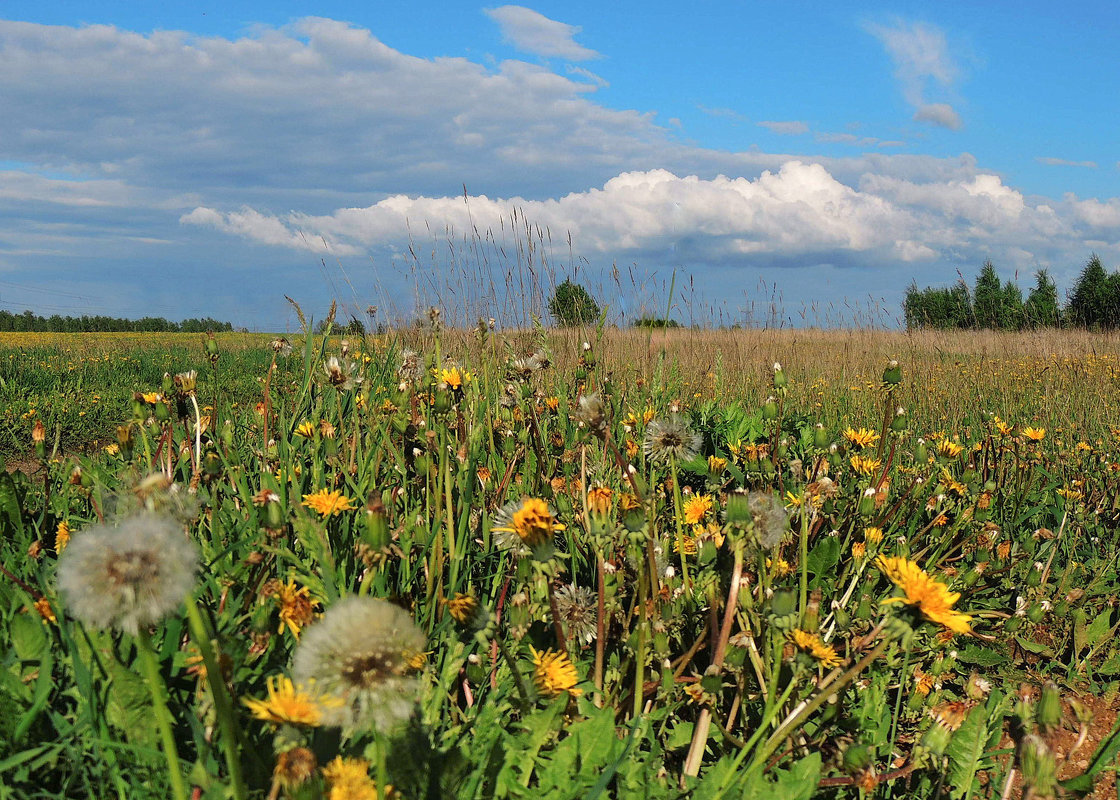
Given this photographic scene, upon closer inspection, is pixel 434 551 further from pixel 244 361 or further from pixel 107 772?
pixel 244 361

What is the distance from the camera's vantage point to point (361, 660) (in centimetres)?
67

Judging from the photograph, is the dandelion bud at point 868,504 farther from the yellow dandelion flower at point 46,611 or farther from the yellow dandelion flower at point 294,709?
the yellow dandelion flower at point 46,611

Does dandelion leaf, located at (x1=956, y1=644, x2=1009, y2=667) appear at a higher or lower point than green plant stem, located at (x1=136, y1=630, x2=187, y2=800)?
lower

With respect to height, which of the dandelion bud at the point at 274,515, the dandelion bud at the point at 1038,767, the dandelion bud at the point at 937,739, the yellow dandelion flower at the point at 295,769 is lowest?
the dandelion bud at the point at 937,739

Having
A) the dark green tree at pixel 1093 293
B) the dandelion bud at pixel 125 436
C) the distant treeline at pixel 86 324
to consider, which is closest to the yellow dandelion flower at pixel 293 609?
the dandelion bud at pixel 125 436

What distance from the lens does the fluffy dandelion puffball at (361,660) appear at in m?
0.66

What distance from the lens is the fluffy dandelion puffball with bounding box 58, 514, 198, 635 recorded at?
2.06 ft

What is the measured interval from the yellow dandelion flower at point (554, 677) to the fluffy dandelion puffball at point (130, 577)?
0.63 metres

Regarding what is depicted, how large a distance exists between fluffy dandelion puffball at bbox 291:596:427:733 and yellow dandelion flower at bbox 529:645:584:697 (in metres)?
0.49

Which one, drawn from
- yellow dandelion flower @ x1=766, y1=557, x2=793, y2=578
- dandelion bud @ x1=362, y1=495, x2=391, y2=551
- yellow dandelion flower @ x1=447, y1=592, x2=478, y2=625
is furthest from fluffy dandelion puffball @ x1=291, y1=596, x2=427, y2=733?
yellow dandelion flower @ x1=766, y1=557, x2=793, y2=578

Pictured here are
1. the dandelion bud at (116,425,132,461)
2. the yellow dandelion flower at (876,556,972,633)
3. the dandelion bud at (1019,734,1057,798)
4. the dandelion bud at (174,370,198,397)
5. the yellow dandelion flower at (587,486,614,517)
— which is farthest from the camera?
the dandelion bud at (174,370,198,397)

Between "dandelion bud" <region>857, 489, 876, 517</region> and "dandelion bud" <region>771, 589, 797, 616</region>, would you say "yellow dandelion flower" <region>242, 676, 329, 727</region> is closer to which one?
"dandelion bud" <region>771, 589, 797, 616</region>

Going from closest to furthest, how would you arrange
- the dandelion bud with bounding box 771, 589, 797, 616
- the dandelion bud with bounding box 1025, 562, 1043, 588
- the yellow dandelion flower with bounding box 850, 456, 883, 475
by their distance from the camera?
the dandelion bud with bounding box 771, 589, 797, 616, the dandelion bud with bounding box 1025, 562, 1043, 588, the yellow dandelion flower with bounding box 850, 456, 883, 475

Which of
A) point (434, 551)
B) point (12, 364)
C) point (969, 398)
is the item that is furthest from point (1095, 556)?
point (12, 364)
